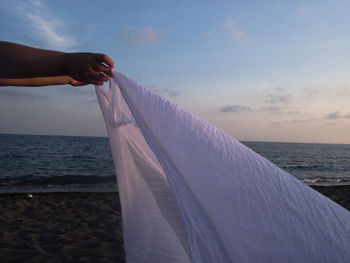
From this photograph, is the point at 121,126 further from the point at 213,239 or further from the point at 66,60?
the point at 213,239

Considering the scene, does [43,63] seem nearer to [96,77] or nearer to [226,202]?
[96,77]

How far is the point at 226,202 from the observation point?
1.43 metres

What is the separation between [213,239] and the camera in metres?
1.37

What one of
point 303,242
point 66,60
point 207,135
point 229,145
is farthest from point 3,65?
point 303,242

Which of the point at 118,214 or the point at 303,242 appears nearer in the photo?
the point at 303,242

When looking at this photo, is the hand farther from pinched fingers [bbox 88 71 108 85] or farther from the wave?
the wave

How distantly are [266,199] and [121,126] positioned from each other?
4.41 ft

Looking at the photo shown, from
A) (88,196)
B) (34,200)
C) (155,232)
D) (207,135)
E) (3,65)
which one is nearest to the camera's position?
(3,65)

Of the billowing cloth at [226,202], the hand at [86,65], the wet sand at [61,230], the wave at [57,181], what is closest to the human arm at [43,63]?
the hand at [86,65]

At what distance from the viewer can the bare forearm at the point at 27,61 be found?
4.37ft

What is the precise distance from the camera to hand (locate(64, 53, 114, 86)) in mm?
1399

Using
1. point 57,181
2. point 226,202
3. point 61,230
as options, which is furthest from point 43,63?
point 57,181

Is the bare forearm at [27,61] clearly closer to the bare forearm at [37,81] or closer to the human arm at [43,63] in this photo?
the human arm at [43,63]

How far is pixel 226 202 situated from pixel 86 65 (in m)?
1.11
